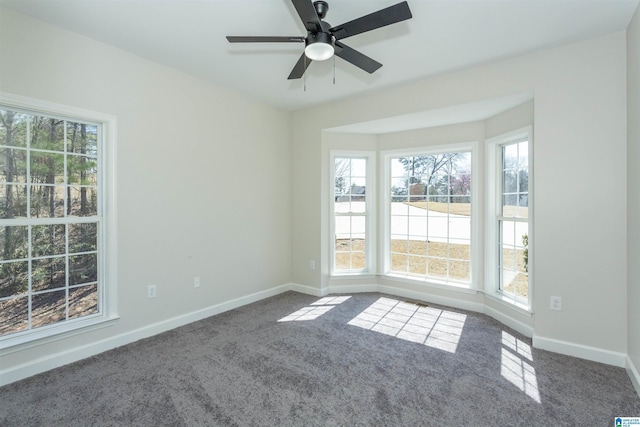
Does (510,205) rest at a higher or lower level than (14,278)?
higher

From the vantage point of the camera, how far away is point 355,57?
226cm

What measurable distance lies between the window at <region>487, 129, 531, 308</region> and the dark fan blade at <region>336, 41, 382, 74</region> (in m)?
1.78

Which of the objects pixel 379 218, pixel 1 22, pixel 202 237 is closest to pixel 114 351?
pixel 202 237

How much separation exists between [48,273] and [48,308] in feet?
0.93

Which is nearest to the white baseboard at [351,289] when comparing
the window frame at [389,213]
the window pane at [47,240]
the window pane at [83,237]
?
the window frame at [389,213]

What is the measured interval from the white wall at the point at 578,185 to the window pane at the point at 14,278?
13.8 ft

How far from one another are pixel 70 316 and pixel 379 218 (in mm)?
3586

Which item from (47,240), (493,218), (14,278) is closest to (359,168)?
(493,218)

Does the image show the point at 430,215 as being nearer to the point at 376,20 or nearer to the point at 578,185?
the point at 578,185

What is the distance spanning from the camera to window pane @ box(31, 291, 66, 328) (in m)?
2.39

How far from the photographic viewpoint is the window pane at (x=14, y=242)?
7.34 feet

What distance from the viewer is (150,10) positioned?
2195 mm

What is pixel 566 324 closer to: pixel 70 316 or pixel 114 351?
pixel 114 351

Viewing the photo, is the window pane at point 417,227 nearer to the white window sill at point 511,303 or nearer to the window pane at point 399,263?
the window pane at point 399,263
